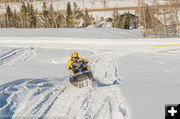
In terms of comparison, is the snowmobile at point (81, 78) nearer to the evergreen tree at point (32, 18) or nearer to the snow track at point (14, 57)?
the snow track at point (14, 57)

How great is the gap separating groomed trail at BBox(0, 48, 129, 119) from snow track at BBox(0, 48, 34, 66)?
5506 mm

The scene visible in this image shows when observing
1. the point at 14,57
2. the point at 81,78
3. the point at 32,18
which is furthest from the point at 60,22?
the point at 81,78

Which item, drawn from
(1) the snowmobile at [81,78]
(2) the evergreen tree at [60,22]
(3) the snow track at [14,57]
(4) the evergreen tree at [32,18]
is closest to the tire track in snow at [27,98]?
(1) the snowmobile at [81,78]

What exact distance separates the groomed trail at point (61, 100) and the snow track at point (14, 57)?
18.1 feet

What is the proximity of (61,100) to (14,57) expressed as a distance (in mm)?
10463

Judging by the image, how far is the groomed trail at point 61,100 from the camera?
18.8 feet

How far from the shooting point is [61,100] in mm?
6922

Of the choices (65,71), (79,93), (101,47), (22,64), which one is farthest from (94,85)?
(101,47)

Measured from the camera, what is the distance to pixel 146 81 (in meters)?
9.39

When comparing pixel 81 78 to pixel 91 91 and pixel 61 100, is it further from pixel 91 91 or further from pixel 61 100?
pixel 61 100

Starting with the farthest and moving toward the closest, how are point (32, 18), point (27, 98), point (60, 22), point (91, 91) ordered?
Result: 1. point (32, 18)
2. point (60, 22)
3. point (91, 91)
4. point (27, 98)

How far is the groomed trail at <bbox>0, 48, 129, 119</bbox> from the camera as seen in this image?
5.73 m

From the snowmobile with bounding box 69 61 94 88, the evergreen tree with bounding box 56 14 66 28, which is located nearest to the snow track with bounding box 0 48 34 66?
the snowmobile with bounding box 69 61 94 88

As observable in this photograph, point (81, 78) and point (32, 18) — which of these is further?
point (32, 18)
